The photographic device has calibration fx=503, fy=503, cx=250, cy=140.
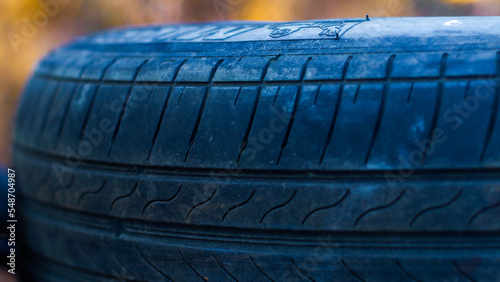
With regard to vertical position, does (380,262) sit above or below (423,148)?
below

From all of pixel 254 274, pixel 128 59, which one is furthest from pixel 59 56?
pixel 254 274

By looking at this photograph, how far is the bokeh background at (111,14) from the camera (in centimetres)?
336

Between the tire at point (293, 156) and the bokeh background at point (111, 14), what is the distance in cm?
235

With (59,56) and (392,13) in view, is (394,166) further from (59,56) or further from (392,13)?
(392,13)

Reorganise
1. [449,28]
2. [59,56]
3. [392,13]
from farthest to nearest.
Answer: [392,13], [59,56], [449,28]

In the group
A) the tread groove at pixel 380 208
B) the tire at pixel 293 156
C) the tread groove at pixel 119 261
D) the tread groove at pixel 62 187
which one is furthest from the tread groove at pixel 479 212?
the tread groove at pixel 62 187

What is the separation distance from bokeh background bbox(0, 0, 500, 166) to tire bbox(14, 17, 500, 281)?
2.35 meters

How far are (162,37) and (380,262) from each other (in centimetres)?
71

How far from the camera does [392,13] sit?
3.42m

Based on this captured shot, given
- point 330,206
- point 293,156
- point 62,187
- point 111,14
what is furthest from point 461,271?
point 111,14

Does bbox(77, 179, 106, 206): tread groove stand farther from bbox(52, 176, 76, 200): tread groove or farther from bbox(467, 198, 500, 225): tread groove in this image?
bbox(467, 198, 500, 225): tread groove

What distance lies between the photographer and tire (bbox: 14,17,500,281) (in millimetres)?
856

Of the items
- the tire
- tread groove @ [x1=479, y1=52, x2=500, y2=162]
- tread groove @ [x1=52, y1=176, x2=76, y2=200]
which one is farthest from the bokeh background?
tread groove @ [x1=479, y1=52, x2=500, y2=162]

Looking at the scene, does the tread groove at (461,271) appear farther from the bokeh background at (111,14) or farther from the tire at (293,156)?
the bokeh background at (111,14)
